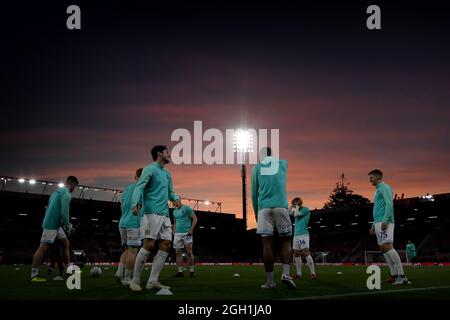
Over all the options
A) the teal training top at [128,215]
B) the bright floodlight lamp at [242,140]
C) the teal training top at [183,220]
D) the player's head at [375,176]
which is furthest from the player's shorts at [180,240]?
the bright floodlight lamp at [242,140]

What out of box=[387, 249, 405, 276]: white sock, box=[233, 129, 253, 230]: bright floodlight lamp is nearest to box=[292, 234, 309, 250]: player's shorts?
box=[387, 249, 405, 276]: white sock

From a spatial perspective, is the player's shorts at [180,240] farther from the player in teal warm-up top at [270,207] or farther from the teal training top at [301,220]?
the player in teal warm-up top at [270,207]

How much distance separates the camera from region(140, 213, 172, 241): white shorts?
8.57 metres

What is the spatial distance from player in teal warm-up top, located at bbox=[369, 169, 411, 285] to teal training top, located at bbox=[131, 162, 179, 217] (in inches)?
198

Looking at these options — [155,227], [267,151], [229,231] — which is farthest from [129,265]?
[229,231]

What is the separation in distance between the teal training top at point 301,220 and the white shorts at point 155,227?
278 inches

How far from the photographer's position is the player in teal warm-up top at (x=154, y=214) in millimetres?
8562

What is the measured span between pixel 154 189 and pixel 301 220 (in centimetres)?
760

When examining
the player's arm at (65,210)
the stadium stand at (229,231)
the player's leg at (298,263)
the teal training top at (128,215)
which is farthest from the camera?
the stadium stand at (229,231)

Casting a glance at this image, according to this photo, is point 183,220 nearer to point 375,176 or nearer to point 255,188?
point 375,176

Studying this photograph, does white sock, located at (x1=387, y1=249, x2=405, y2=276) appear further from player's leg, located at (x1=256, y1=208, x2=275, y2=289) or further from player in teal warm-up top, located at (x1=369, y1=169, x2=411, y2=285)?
player's leg, located at (x1=256, y1=208, x2=275, y2=289)
